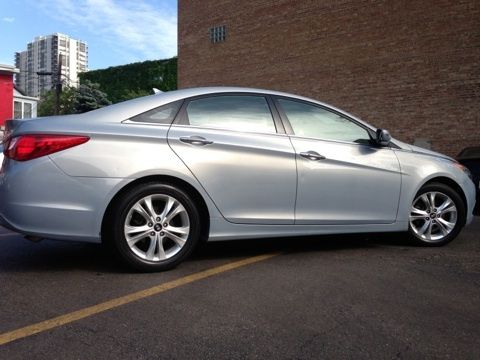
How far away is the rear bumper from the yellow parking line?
2.14 feet

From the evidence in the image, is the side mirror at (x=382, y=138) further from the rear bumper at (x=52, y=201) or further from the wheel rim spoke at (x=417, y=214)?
the rear bumper at (x=52, y=201)

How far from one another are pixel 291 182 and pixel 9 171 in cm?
229

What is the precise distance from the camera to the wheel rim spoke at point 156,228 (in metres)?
4.00

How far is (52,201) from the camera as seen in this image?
384 cm

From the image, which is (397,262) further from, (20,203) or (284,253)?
(20,203)

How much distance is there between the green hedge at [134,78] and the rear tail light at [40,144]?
2567cm

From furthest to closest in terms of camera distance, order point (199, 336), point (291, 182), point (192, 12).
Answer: point (192, 12) → point (291, 182) → point (199, 336)

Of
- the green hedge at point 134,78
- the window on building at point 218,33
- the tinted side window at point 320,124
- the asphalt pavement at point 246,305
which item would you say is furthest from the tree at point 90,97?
the tinted side window at point 320,124

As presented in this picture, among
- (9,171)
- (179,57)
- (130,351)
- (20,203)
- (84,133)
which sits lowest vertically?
(130,351)

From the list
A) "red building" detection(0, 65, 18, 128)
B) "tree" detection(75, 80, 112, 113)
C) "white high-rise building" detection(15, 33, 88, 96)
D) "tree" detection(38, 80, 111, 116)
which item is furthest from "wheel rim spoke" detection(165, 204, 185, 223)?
"white high-rise building" detection(15, 33, 88, 96)

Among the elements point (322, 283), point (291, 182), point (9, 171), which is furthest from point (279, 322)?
point (9, 171)

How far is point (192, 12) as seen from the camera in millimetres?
23266

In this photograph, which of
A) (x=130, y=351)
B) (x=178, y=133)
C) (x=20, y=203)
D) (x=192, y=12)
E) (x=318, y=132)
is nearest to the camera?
(x=130, y=351)

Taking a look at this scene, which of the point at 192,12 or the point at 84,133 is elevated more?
the point at 192,12
